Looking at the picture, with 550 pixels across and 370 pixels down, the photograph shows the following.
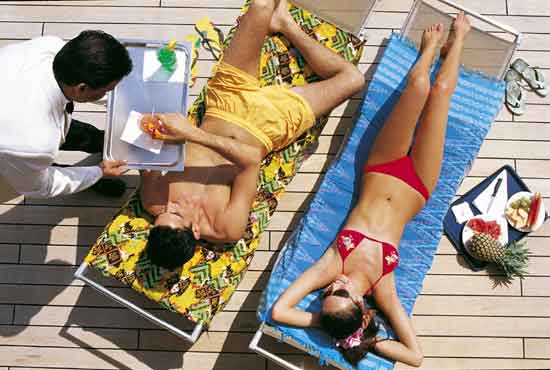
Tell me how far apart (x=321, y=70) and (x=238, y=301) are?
5.37 ft

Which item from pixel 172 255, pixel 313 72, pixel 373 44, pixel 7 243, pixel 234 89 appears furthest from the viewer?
pixel 373 44

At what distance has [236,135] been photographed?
3670 millimetres

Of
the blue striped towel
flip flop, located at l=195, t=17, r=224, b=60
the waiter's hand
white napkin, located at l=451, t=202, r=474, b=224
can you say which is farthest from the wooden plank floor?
the waiter's hand

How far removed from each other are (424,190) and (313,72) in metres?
1.04

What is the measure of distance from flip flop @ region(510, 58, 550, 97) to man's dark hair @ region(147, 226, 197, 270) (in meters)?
2.79

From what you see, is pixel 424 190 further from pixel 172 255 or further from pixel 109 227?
pixel 109 227

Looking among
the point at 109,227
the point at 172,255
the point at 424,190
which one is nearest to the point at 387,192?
the point at 424,190

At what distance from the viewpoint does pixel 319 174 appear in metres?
4.48

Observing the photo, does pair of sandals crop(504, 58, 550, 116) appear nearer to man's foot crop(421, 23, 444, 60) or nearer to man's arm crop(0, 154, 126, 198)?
man's foot crop(421, 23, 444, 60)

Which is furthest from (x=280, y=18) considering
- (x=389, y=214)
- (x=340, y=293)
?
(x=340, y=293)

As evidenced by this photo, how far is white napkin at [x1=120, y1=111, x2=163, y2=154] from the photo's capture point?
3.36 meters

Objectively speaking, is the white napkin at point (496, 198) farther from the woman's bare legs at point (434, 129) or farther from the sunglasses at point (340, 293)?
the sunglasses at point (340, 293)

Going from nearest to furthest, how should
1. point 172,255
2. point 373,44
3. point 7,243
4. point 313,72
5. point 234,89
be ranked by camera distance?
point 172,255 → point 234,89 → point 313,72 → point 7,243 → point 373,44

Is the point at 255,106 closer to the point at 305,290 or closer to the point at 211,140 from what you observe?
the point at 211,140
